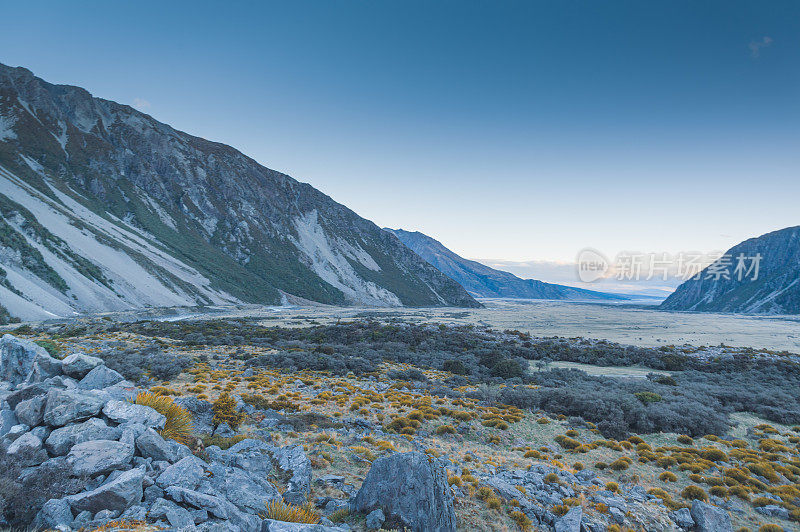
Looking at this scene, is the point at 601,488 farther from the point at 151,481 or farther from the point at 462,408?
the point at 151,481

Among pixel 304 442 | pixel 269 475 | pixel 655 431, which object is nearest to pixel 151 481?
pixel 269 475

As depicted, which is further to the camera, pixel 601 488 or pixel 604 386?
pixel 604 386

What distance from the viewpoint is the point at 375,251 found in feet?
628

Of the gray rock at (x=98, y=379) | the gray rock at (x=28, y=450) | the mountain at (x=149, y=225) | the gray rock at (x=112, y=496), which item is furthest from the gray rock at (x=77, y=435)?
the mountain at (x=149, y=225)

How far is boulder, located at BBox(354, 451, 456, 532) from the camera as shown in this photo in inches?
317

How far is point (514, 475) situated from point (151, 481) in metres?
10.9

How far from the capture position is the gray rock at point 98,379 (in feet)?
35.8

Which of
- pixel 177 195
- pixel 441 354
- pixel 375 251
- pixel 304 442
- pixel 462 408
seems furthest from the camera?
pixel 375 251

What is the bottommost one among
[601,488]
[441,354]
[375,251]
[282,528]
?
[441,354]

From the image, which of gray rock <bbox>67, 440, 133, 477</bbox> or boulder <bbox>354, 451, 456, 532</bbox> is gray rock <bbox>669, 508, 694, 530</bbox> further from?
gray rock <bbox>67, 440, 133, 477</bbox>

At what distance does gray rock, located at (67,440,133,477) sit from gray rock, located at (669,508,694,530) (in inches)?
575

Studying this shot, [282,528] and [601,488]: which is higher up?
[282,528]

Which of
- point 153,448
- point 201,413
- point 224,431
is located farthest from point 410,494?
point 201,413

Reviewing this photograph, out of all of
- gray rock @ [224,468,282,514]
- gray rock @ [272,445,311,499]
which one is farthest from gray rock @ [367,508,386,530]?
gray rock @ [224,468,282,514]
